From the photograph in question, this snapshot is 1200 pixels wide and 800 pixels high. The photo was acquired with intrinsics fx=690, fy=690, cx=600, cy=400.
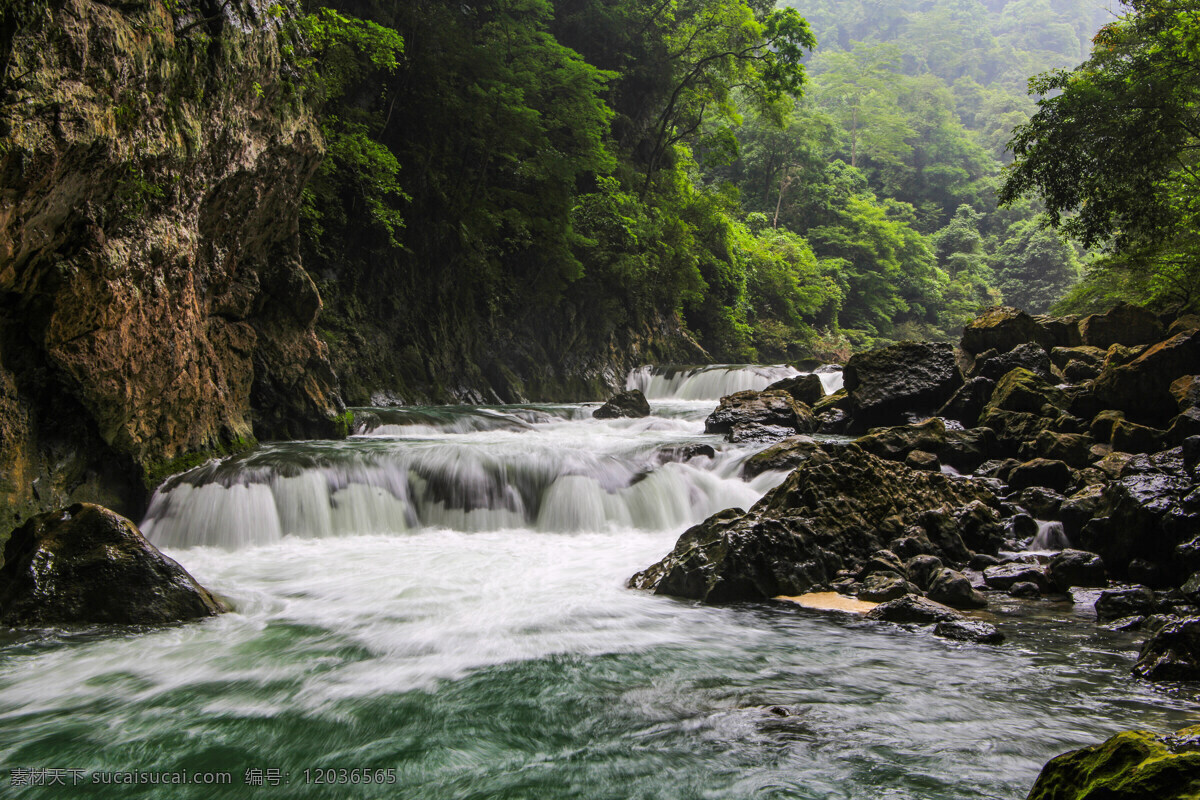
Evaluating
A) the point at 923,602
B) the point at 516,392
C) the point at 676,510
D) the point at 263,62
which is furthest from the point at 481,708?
the point at 516,392

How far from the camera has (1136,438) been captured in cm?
941

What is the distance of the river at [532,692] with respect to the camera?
126 inches

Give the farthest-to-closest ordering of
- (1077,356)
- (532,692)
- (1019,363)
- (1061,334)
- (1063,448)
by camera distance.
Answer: (1061,334), (1077,356), (1019,363), (1063,448), (532,692)

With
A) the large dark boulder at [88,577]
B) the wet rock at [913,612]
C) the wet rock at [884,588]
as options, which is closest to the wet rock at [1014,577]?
the wet rock at [884,588]

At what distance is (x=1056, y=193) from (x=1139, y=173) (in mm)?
1306

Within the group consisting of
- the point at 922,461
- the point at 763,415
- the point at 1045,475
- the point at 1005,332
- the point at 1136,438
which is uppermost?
the point at 1005,332

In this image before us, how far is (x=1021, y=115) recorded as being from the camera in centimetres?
7338

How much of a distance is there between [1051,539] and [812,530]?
9.64 feet

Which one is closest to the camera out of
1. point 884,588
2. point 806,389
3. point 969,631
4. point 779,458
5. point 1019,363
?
point 969,631

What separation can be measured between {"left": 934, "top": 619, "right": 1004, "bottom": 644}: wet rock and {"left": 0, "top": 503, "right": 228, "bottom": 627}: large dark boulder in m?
5.67

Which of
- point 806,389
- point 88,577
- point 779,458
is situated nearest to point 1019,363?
point 806,389

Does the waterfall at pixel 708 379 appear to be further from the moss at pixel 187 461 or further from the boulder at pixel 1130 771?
the boulder at pixel 1130 771

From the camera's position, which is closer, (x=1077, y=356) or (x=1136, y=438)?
(x=1136, y=438)

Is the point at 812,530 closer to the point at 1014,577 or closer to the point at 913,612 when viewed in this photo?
the point at 913,612
